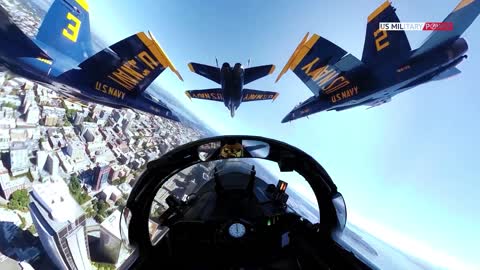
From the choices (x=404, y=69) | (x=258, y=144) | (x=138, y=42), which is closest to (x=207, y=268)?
(x=258, y=144)

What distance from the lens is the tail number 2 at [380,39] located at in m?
11.7

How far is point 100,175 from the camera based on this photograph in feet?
42.8

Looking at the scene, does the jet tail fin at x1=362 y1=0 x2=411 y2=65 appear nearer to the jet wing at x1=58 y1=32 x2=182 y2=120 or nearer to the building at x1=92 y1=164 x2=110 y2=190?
the jet wing at x1=58 y1=32 x2=182 y2=120

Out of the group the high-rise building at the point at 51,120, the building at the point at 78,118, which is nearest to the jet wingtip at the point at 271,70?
the building at the point at 78,118

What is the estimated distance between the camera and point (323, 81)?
14508mm

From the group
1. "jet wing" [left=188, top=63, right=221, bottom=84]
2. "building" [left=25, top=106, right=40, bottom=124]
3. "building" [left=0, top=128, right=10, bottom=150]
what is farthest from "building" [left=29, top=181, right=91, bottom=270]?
"jet wing" [left=188, top=63, right=221, bottom=84]

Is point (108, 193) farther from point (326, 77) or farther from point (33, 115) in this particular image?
point (326, 77)

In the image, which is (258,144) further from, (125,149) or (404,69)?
(125,149)

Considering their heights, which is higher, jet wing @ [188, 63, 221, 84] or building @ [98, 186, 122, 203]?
jet wing @ [188, 63, 221, 84]

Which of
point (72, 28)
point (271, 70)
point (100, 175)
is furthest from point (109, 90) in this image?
point (271, 70)

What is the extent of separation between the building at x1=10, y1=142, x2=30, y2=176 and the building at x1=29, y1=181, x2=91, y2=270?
2315 mm

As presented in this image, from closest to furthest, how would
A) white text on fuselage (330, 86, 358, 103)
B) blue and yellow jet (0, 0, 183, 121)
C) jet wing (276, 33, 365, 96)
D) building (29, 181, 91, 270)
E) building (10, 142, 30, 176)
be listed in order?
building (29, 181, 91, 270) → blue and yellow jet (0, 0, 183, 121) → building (10, 142, 30, 176) → jet wing (276, 33, 365, 96) → white text on fuselage (330, 86, 358, 103)

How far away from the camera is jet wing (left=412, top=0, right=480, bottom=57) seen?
8.92 m

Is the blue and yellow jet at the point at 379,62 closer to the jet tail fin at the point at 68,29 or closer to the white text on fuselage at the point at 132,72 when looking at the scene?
the white text on fuselage at the point at 132,72
